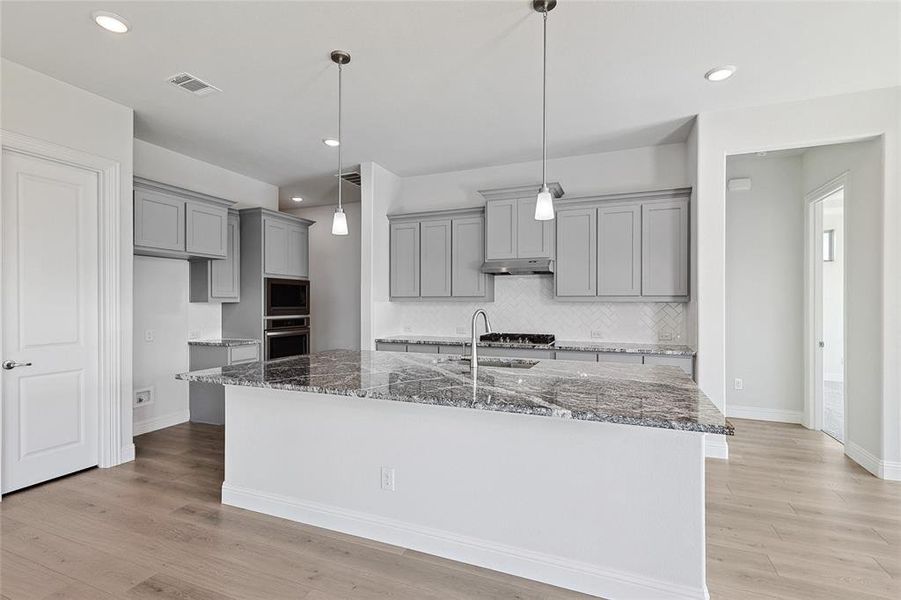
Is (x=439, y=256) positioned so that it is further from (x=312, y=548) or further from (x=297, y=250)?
(x=312, y=548)

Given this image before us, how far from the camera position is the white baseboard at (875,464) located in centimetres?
324

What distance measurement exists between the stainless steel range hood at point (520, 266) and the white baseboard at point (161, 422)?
3530mm

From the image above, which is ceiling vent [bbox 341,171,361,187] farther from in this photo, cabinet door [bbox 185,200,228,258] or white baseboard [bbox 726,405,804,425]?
white baseboard [bbox 726,405,804,425]

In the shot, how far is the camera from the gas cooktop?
177 inches

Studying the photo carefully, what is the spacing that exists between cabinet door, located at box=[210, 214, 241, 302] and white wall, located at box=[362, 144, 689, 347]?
1.41m

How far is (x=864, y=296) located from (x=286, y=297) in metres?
5.43

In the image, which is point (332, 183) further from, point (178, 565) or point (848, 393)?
point (848, 393)

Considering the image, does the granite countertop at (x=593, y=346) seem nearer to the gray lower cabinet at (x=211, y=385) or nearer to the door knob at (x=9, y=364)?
the gray lower cabinet at (x=211, y=385)

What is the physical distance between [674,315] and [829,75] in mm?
2179

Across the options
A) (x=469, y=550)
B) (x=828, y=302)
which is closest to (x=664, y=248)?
(x=469, y=550)

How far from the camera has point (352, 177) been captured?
17.9 ft

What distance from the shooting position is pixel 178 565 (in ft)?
7.26

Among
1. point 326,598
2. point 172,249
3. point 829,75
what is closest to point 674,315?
point 829,75

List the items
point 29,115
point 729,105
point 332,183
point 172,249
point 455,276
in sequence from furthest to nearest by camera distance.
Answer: point 332,183 < point 455,276 < point 172,249 < point 729,105 < point 29,115
